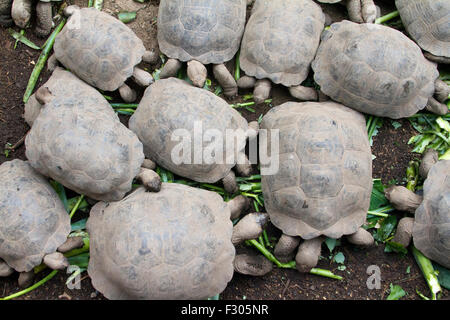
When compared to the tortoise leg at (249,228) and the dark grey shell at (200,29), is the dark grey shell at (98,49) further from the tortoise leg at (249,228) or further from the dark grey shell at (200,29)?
the tortoise leg at (249,228)

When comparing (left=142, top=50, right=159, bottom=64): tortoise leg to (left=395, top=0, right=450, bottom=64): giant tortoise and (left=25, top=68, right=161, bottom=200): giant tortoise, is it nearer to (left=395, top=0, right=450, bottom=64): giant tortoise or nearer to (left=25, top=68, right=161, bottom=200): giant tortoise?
(left=25, top=68, right=161, bottom=200): giant tortoise

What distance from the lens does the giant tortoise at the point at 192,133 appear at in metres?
3.56

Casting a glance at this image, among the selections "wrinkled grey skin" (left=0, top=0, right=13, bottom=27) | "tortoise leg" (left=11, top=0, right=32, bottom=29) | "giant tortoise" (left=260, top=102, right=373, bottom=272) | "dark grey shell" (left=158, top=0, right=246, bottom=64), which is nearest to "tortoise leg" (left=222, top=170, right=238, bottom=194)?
"giant tortoise" (left=260, top=102, right=373, bottom=272)

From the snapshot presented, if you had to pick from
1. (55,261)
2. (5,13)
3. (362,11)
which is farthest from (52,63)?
(362,11)

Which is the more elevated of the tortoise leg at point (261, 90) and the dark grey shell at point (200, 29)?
the dark grey shell at point (200, 29)

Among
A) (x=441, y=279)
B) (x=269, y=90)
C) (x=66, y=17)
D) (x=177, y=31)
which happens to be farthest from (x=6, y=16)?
(x=441, y=279)

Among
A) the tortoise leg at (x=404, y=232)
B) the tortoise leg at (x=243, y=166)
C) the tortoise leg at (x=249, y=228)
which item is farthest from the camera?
the tortoise leg at (x=243, y=166)

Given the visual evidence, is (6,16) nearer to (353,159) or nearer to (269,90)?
(269,90)

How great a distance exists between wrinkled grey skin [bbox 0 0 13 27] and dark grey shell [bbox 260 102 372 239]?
2.62 m

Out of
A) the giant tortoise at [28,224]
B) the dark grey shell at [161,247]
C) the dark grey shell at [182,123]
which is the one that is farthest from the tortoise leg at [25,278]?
the dark grey shell at [182,123]

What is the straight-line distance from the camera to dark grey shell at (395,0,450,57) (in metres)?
3.99

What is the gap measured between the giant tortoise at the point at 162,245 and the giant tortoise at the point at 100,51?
1026 millimetres

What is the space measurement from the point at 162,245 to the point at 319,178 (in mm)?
1241

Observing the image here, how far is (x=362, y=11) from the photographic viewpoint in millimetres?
4234
